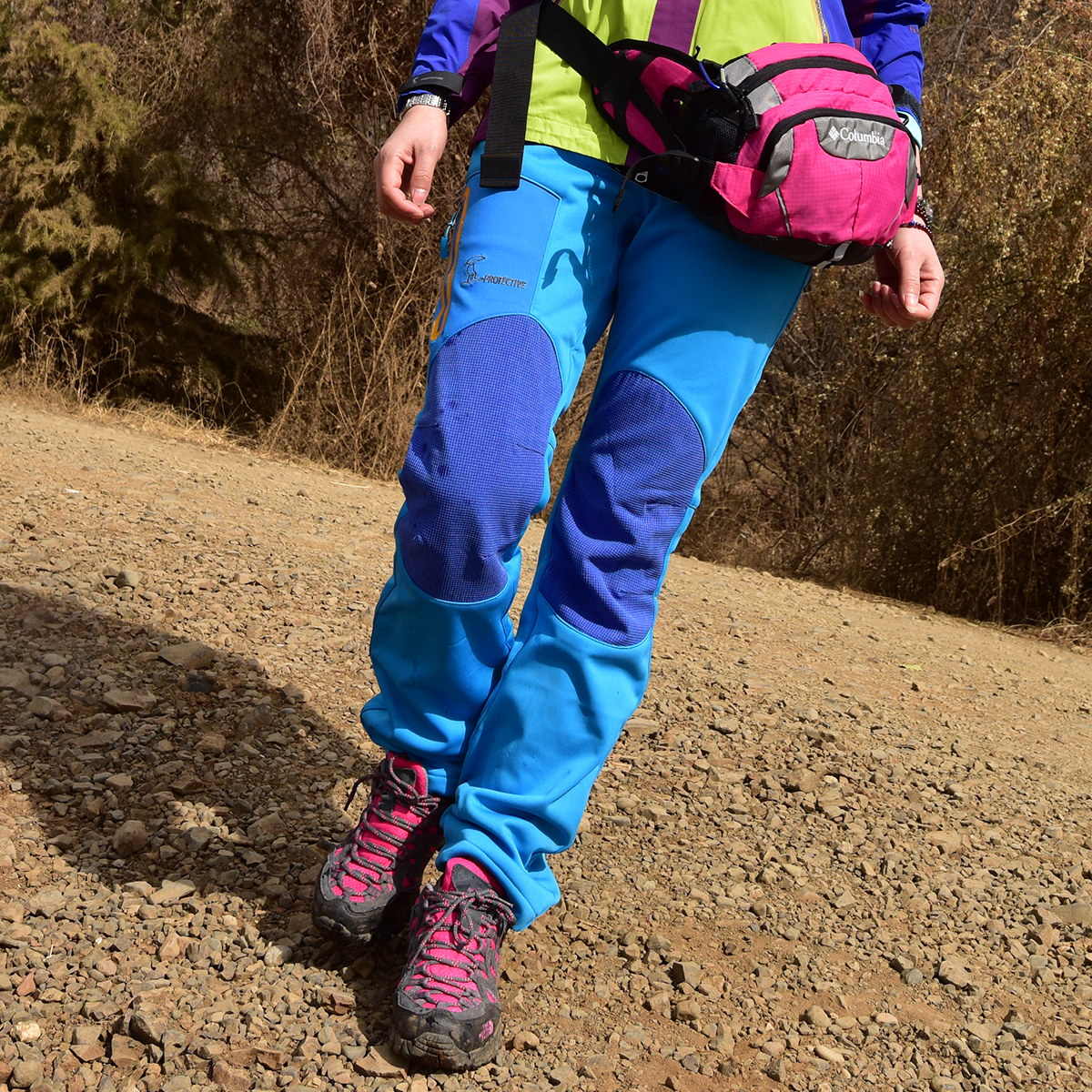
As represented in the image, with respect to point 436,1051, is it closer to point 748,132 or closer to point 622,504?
point 622,504

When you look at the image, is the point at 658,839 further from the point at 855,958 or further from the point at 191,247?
the point at 191,247

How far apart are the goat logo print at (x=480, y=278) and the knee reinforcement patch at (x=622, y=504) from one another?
0.18 m

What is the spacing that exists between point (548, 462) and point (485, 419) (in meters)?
0.13

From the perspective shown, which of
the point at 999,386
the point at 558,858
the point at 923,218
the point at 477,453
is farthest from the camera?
the point at 999,386

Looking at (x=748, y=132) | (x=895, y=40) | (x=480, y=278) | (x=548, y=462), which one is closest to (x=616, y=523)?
(x=548, y=462)

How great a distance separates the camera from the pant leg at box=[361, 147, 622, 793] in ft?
4.80

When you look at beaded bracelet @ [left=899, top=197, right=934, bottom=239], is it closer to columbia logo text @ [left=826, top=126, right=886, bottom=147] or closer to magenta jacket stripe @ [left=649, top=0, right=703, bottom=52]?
columbia logo text @ [left=826, top=126, right=886, bottom=147]

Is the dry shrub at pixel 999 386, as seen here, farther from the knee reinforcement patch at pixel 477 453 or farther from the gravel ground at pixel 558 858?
the knee reinforcement patch at pixel 477 453

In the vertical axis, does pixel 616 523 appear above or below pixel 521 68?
below

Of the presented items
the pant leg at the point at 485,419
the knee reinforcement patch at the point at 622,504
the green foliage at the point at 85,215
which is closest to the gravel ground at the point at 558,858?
the pant leg at the point at 485,419

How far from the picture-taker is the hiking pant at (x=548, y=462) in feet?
4.83

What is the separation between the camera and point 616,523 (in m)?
1.50

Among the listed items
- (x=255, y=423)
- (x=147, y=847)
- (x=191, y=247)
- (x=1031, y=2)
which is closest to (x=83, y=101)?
(x=191, y=247)

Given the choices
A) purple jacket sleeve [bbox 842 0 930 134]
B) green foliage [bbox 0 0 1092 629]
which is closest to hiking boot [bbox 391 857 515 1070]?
purple jacket sleeve [bbox 842 0 930 134]
